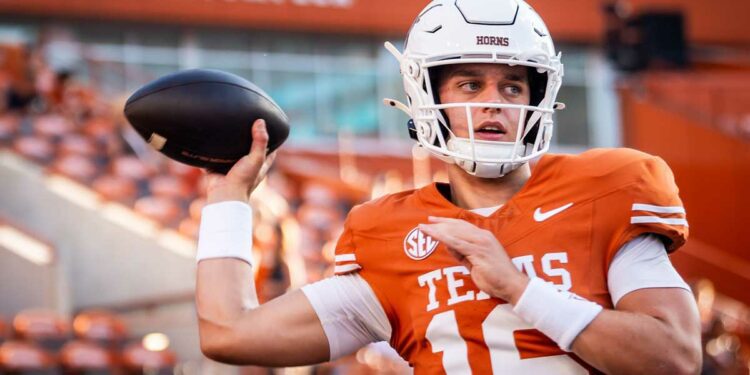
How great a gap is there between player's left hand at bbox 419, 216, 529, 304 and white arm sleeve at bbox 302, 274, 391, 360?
0.27m

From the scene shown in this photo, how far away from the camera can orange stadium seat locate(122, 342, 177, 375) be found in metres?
7.32

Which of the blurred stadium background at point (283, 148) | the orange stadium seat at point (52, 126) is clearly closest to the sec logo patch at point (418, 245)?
the blurred stadium background at point (283, 148)

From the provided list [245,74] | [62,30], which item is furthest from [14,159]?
[245,74]

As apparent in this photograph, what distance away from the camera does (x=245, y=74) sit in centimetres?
1539

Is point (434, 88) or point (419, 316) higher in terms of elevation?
point (434, 88)

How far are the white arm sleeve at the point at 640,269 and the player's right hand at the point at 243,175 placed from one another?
2.37 ft

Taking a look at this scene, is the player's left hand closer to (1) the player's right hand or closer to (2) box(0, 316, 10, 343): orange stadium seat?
(1) the player's right hand

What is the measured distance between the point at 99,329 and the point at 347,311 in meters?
5.38

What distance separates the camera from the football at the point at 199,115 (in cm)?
251

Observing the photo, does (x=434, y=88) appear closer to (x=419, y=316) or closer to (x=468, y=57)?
(x=468, y=57)

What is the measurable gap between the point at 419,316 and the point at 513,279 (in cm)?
25

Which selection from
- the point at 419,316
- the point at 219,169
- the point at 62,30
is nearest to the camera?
the point at 419,316

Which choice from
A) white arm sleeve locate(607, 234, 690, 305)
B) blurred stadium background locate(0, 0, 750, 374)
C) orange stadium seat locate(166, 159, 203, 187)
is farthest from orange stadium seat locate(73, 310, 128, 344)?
white arm sleeve locate(607, 234, 690, 305)

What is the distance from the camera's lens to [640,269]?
229 cm
